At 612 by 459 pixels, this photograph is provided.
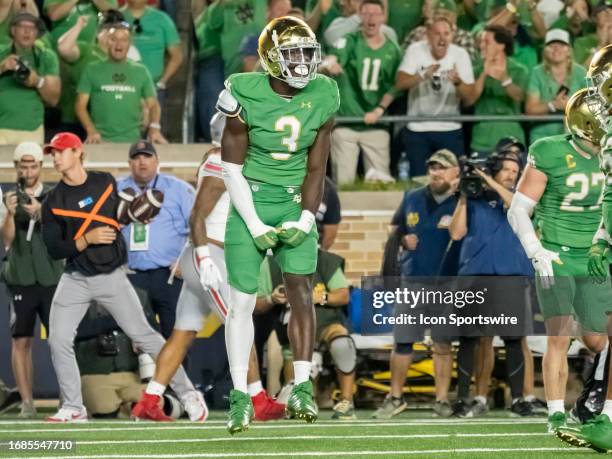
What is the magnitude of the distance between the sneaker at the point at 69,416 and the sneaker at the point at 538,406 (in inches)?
123

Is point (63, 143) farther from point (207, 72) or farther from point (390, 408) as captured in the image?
point (207, 72)

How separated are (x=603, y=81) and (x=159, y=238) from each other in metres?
5.04

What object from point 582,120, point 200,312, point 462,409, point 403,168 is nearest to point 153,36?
point 403,168

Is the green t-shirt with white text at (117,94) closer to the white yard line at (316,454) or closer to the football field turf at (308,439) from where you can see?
the football field turf at (308,439)

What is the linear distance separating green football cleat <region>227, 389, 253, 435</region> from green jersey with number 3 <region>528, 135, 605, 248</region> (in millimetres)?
2168

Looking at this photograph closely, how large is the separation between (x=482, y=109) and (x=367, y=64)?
1142 mm

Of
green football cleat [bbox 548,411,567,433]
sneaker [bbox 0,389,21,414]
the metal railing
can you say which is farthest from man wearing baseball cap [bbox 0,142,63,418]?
green football cleat [bbox 548,411,567,433]

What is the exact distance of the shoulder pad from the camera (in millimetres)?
7945

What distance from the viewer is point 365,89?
14.0 metres

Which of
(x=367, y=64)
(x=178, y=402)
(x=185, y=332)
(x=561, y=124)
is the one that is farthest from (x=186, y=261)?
(x=561, y=124)

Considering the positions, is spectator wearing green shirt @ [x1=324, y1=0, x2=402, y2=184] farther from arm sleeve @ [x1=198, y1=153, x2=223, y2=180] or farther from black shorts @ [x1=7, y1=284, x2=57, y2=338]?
arm sleeve @ [x1=198, y1=153, x2=223, y2=180]

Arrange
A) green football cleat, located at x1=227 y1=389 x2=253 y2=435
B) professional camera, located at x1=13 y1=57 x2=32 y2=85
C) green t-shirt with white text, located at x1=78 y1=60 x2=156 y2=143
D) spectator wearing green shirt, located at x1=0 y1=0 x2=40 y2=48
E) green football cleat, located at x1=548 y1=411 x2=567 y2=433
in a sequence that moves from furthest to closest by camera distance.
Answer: spectator wearing green shirt, located at x1=0 y1=0 x2=40 y2=48 < green t-shirt with white text, located at x1=78 y1=60 x2=156 y2=143 < professional camera, located at x1=13 y1=57 x2=32 y2=85 < green football cleat, located at x1=548 y1=411 x2=567 y2=433 < green football cleat, located at x1=227 y1=389 x2=253 y2=435

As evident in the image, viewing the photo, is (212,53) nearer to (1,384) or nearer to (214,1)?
(214,1)

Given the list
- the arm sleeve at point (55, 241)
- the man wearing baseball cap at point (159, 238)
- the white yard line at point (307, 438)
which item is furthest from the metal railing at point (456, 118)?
the white yard line at point (307, 438)
